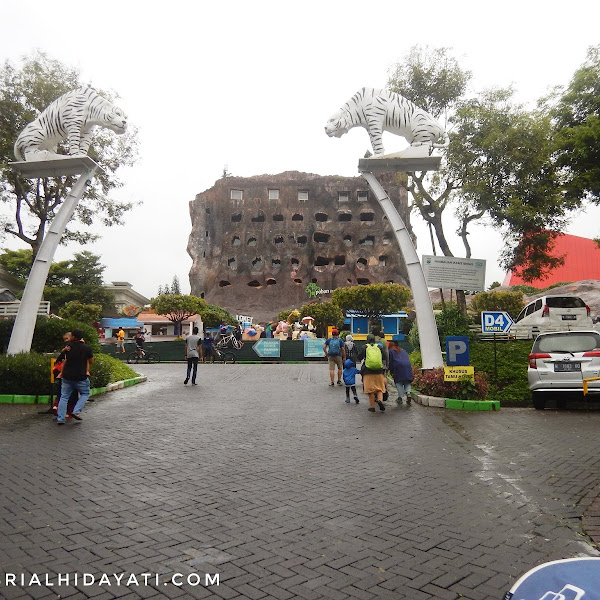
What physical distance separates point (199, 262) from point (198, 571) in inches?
2919

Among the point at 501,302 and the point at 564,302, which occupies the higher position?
the point at 501,302

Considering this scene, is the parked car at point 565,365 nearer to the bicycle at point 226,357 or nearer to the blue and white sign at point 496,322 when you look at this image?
the blue and white sign at point 496,322

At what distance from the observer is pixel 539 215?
66.8 ft

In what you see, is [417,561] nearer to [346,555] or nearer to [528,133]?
[346,555]

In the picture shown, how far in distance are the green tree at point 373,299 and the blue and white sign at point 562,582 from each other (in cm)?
5207

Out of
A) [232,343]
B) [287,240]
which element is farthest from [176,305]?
[232,343]

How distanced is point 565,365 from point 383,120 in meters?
8.90

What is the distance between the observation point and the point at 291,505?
467 centimetres

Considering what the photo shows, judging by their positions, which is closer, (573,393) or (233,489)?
(233,489)

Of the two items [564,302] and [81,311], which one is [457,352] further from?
[81,311]

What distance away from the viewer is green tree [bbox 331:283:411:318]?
53.4 metres

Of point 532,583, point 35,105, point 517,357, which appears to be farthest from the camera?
point 35,105

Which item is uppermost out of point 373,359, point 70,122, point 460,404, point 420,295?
point 70,122

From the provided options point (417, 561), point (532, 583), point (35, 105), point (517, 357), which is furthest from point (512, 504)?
point (35, 105)
